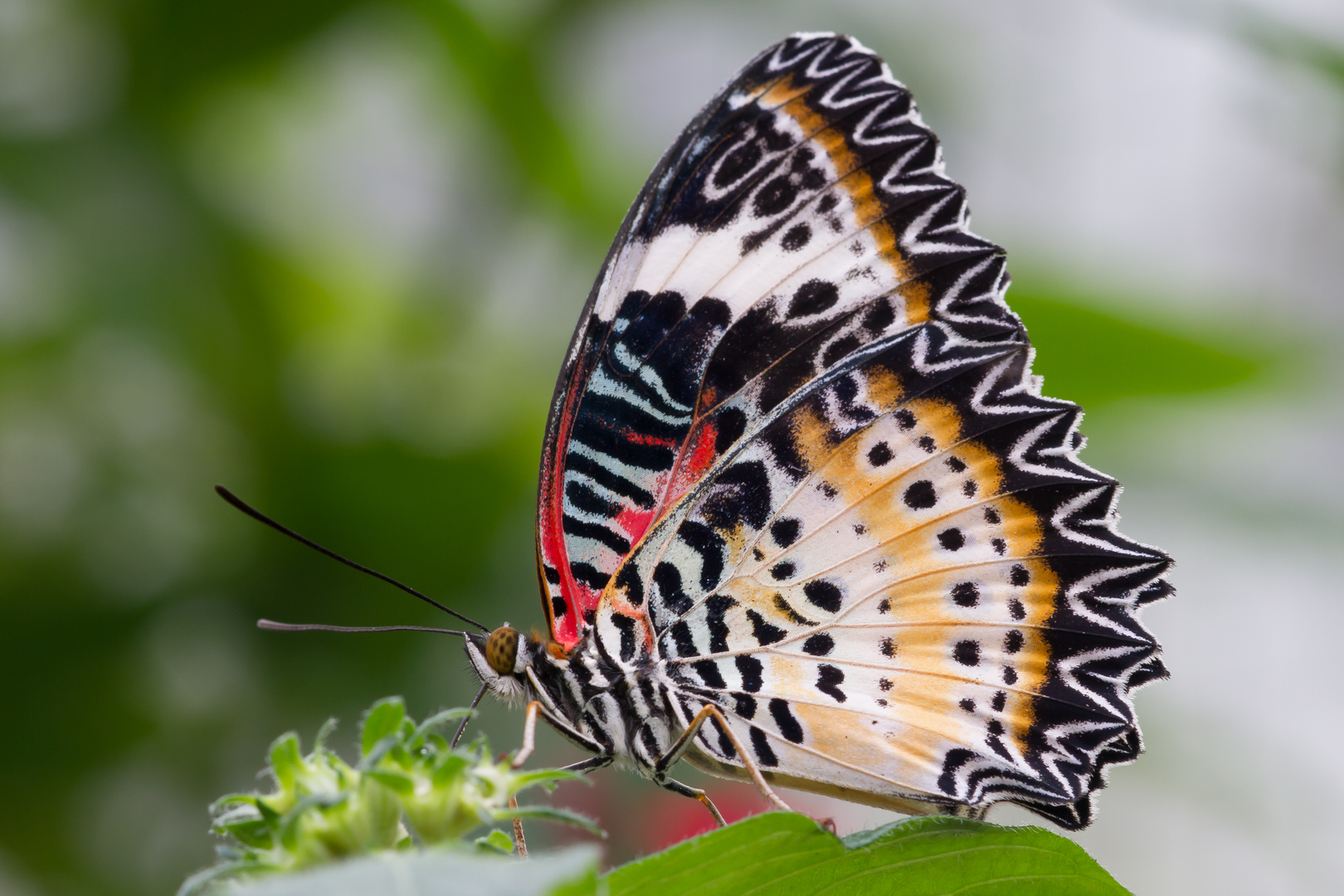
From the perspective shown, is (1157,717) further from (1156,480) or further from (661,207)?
(661,207)

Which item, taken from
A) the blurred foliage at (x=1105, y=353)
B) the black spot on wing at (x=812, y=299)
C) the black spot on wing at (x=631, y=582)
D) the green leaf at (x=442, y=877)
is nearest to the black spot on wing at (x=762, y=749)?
the black spot on wing at (x=631, y=582)

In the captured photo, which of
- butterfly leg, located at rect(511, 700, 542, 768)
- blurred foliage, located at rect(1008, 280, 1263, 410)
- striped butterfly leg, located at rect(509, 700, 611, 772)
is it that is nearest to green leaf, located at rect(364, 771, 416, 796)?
butterfly leg, located at rect(511, 700, 542, 768)

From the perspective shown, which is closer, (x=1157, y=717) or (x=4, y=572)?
(x=4, y=572)

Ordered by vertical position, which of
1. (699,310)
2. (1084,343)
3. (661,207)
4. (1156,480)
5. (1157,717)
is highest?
(1084,343)

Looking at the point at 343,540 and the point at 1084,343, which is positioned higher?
the point at 1084,343

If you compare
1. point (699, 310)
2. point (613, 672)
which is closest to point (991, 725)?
point (613, 672)

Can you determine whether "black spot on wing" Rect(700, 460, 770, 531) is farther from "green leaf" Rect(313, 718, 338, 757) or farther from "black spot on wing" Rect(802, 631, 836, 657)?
"green leaf" Rect(313, 718, 338, 757)
